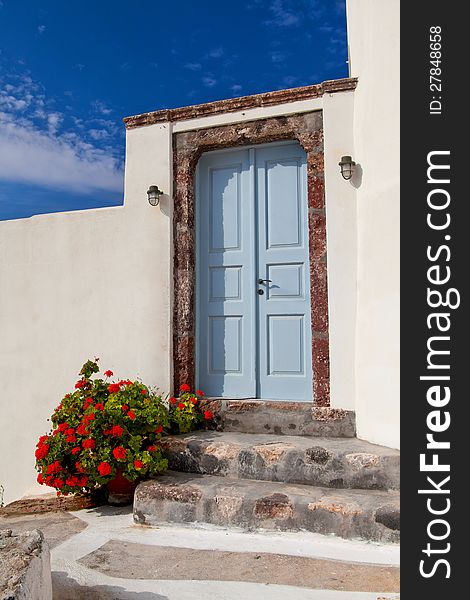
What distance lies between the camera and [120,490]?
4121mm

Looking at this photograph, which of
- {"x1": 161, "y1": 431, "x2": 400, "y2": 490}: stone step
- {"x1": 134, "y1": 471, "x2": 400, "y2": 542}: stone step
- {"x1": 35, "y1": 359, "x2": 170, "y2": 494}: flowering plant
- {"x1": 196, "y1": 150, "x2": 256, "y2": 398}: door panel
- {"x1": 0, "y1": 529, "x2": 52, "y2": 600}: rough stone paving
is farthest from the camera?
{"x1": 196, "y1": 150, "x2": 256, "y2": 398}: door panel

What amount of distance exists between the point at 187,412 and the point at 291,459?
1117 millimetres

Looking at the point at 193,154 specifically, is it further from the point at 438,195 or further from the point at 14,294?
the point at 438,195

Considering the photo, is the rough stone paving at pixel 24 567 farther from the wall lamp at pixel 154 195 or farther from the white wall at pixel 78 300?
the wall lamp at pixel 154 195

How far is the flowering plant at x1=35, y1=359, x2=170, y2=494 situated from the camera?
3885 mm

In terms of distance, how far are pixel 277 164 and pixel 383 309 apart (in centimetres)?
176

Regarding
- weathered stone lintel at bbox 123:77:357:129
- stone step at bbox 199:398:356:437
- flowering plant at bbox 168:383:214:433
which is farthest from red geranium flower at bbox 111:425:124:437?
weathered stone lintel at bbox 123:77:357:129

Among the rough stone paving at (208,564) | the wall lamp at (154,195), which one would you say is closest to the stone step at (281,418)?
the rough stone paving at (208,564)

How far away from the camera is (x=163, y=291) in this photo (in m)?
4.96

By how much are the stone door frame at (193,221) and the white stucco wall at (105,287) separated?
70 millimetres

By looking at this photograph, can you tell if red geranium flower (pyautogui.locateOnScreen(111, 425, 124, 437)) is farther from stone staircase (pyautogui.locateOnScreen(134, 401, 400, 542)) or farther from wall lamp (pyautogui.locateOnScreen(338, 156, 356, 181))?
wall lamp (pyautogui.locateOnScreen(338, 156, 356, 181))

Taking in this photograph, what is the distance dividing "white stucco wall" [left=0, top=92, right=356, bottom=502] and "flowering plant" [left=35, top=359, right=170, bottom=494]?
76 cm

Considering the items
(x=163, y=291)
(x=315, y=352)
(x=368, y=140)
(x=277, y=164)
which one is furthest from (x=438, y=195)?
(x=163, y=291)

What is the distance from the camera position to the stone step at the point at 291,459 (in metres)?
3.61
